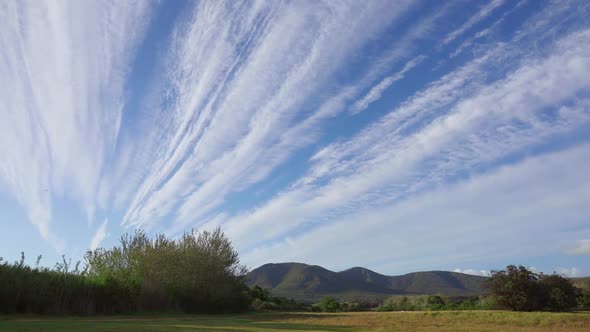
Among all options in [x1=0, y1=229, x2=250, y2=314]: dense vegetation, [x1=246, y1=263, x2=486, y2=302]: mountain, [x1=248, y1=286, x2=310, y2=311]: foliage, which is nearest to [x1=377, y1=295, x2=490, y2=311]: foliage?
[x1=248, y1=286, x2=310, y2=311]: foliage

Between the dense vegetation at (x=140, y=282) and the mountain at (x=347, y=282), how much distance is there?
92.7 metres

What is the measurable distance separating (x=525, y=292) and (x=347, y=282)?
128488mm

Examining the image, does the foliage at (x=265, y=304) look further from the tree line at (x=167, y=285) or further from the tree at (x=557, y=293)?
the tree at (x=557, y=293)

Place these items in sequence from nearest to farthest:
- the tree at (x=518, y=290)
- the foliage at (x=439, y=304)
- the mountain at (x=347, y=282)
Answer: the tree at (x=518, y=290)
the foliage at (x=439, y=304)
the mountain at (x=347, y=282)

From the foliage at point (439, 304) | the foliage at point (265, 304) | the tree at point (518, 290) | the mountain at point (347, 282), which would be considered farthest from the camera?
the mountain at point (347, 282)

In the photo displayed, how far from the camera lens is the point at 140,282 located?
27984mm

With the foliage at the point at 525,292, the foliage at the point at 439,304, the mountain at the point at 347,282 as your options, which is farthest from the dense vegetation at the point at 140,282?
the mountain at the point at 347,282

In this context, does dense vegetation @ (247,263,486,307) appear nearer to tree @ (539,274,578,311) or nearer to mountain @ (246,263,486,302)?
mountain @ (246,263,486,302)

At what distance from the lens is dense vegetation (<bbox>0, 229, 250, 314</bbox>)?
72.8 feet

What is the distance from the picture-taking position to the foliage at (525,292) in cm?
2127

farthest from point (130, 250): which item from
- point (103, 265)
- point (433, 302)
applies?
point (433, 302)

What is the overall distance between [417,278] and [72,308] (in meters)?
156

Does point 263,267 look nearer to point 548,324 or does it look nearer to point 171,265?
point 171,265

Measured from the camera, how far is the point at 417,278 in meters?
165
